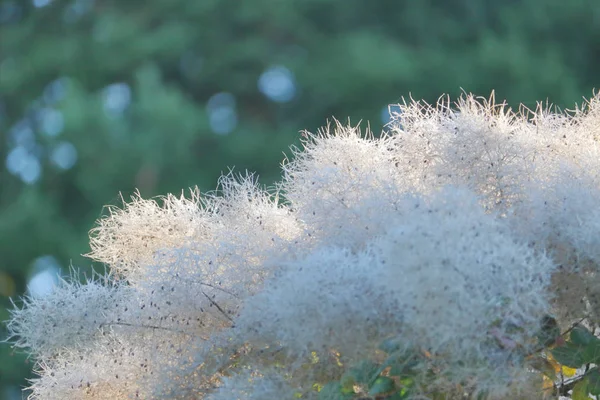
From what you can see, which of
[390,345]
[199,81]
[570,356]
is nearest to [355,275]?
[390,345]

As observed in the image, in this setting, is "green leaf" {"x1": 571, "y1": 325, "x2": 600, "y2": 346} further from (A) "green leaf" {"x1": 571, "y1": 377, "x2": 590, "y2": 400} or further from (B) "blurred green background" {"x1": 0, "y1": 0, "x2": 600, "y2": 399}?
(B) "blurred green background" {"x1": 0, "y1": 0, "x2": 600, "y2": 399}

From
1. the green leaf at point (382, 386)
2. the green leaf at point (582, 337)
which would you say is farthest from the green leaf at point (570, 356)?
the green leaf at point (382, 386)

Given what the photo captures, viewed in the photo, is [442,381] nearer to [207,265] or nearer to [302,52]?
[207,265]

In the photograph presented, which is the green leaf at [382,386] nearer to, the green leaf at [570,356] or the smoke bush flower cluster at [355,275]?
the smoke bush flower cluster at [355,275]

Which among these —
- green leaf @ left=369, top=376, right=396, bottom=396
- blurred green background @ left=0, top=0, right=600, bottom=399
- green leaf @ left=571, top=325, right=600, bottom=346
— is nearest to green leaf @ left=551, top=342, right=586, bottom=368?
green leaf @ left=571, top=325, right=600, bottom=346

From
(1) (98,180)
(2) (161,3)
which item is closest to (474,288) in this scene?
(1) (98,180)

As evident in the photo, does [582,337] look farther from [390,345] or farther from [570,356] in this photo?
[390,345]
